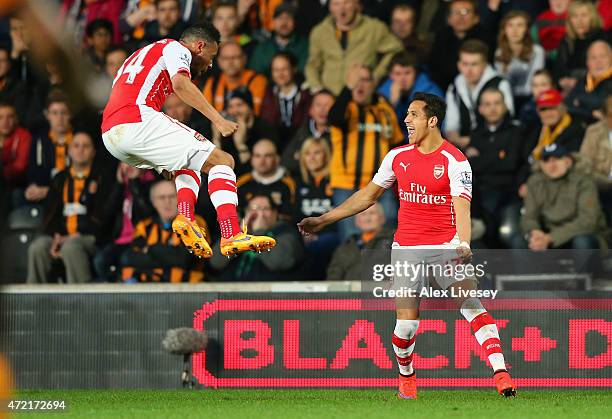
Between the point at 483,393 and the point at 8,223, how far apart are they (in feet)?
22.4

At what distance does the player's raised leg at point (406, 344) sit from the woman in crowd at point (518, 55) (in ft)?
17.5

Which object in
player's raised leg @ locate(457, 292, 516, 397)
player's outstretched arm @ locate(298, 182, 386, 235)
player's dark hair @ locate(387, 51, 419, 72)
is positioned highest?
player's dark hair @ locate(387, 51, 419, 72)

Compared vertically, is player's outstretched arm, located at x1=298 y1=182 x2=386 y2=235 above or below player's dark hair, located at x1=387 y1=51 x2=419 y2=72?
below

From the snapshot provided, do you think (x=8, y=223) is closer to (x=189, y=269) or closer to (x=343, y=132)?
(x=189, y=269)

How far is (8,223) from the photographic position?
14.3 m

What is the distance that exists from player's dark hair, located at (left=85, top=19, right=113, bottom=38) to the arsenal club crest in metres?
6.73

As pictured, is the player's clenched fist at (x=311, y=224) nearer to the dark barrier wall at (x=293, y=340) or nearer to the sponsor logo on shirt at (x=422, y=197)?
the sponsor logo on shirt at (x=422, y=197)

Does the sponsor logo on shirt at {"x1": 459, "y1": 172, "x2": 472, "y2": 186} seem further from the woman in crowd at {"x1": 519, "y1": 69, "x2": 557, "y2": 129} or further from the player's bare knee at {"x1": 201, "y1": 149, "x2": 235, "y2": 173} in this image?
the woman in crowd at {"x1": 519, "y1": 69, "x2": 557, "y2": 129}

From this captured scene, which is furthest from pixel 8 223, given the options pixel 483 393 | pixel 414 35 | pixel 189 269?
pixel 483 393

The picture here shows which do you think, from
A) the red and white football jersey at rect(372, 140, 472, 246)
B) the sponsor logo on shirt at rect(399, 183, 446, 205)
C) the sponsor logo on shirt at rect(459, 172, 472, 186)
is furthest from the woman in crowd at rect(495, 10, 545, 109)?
the sponsor logo on shirt at rect(459, 172, 472, 186)

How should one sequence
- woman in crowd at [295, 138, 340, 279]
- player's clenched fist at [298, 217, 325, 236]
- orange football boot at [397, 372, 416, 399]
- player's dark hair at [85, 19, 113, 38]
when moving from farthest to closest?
player's dark hair at [85, 19, 113, 38] → woman in crowd at [295, 138, 340, 279] → player's clenched fist at [298, 217, 325, 236] → orange football boot at [397, 372, 416, 399]

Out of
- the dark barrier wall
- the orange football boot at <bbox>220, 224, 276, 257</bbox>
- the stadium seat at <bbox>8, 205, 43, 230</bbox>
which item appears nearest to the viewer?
the orange football boot at <bbox>220, 224, 276, 257</bbox>

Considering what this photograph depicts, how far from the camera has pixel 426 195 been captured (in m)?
9.12

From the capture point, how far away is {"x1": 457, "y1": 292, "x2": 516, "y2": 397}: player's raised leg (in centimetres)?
891
